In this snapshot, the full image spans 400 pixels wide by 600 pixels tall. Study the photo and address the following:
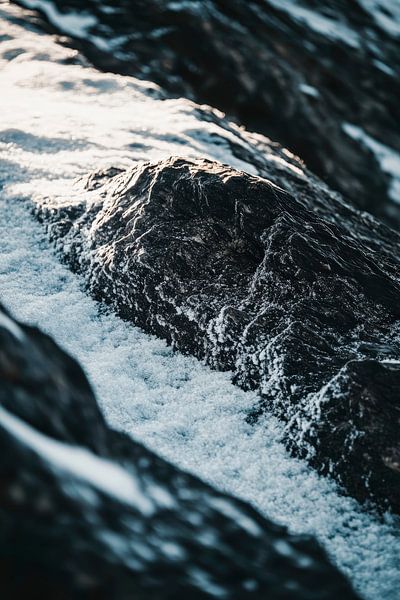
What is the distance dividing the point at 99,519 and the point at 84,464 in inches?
6.7

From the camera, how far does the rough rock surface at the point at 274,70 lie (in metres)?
9.40

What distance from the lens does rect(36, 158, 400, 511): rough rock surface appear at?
2.55 meters

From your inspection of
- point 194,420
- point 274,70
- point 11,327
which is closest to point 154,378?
point 194,420

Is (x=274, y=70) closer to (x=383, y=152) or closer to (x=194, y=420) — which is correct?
(x=383, y=152)

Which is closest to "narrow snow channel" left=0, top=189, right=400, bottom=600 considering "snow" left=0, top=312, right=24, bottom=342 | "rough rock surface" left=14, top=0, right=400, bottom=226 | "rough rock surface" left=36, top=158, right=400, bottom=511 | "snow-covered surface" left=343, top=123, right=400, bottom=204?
"rough rock surface" left=36, top=158, right=400, bottom=511

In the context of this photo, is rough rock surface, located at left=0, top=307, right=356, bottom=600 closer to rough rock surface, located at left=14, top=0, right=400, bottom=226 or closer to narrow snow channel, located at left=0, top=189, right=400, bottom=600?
narrow snow channel, located at left=0, top=189, right=400, bottom=600

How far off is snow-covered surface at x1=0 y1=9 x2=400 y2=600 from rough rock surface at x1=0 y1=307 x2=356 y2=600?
0.56 meters

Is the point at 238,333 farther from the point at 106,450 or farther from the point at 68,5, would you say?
the point at 68,5

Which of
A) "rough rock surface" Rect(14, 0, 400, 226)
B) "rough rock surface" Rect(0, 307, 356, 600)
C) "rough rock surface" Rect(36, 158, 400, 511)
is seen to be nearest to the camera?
"rough rock surface" Rect(0, 307, 356, 600)

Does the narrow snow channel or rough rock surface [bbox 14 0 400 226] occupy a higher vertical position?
rough rock surface [bbox 14 0 400 226]

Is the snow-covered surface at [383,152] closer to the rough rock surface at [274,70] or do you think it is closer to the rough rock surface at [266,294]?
the rough rock surface at [274,70]

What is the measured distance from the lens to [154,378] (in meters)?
2.99

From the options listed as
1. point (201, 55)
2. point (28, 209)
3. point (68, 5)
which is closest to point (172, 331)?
point (28, 209)

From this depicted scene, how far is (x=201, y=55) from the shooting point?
1032 cm
